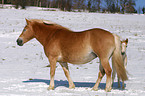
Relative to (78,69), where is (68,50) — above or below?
above

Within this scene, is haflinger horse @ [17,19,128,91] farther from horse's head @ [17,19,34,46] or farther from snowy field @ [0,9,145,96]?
snowy field @ [0,9,145,96]

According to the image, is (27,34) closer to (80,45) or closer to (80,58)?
(80,45)

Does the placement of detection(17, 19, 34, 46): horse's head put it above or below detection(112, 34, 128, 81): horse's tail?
above

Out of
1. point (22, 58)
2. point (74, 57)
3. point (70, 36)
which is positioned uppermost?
point (70, 36)

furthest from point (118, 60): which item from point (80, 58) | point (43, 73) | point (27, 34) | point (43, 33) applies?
point (43, 73)

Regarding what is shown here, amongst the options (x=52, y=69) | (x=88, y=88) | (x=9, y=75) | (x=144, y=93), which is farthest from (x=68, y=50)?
(x=9, y=75)

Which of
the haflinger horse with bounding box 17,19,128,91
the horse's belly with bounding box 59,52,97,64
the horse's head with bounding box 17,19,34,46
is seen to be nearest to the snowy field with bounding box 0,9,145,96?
the haflinger horse with bounding box 17,19,128,91

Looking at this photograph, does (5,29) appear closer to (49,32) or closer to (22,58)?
(22,58)

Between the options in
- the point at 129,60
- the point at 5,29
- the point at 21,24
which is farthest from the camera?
the point at 21,24

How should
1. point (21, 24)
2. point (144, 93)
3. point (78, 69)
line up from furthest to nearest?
point (21, 24) < point (78, 69) < point (144, 93)

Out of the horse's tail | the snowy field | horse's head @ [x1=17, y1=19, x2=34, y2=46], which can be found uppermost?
horse's head @ [x1=17, y1=19, x2=34, y2=46]

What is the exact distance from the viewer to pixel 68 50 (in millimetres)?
6730

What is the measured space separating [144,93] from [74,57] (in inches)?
83.0

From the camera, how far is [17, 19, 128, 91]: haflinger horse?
21.2 ft
